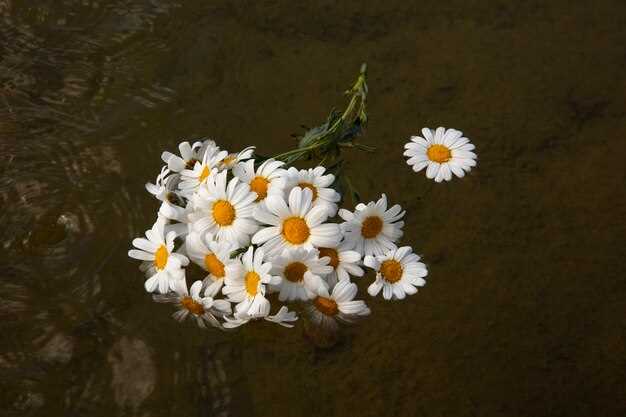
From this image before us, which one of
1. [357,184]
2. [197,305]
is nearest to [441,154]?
[357,184]

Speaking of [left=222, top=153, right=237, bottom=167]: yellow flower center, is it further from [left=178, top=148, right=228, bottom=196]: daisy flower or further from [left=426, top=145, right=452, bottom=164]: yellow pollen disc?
[left=426, top=145, right=452, bottom=164]: yellow pollen disc

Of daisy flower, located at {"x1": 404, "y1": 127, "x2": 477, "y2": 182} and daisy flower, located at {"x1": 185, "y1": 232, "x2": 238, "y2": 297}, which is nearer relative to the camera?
daisy flower, located at {"x1": 185, "y1": 232, "x2": 238, "y2": 297}

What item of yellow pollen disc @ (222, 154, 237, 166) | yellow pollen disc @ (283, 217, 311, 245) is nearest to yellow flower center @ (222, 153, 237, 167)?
yellow pollen disc @ (222, 154, 237, 166)

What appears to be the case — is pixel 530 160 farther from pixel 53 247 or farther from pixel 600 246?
pixel 53 247

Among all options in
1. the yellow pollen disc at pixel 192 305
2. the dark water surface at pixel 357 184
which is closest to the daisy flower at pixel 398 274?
the dark water surface at pixel 357 184

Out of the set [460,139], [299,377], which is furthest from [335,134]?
[299,377]

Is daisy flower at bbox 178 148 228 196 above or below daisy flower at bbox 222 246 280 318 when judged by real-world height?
above

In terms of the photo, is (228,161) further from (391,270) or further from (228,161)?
(391,270)
